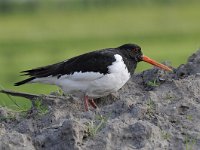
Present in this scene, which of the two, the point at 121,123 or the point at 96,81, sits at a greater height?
the point at 96,81

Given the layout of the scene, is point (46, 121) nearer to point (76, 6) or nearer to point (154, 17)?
point (154, 17)

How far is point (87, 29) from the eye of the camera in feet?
147

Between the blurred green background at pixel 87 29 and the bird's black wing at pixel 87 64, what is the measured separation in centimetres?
1115

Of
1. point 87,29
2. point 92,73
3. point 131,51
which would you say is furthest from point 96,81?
point 87,29

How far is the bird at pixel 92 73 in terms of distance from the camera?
10.0 m

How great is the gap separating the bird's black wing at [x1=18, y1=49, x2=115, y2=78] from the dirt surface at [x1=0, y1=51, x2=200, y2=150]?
0.62m

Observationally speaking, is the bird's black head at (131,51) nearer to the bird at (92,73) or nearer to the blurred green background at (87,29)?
the bird at (92,73)

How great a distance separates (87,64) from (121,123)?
7.95 ft

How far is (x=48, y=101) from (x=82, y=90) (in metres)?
1.04

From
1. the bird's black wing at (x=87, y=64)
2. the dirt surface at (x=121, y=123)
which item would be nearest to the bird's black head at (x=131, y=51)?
the bird's black wing at (x=87, y=64)

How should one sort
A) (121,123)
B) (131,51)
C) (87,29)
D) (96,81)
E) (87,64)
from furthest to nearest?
1. (87,29)
2. (131,51)
3. (87,64)
4. (96,81)
5. (121,123)

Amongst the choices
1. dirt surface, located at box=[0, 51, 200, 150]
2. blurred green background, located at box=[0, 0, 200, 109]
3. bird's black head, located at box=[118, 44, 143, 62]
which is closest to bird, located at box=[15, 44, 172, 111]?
bird's black head, located at box=[118, 44, 143, 62]

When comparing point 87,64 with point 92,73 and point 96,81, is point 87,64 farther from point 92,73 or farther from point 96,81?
point 96,81

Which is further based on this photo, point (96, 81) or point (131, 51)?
point (131, 51)
